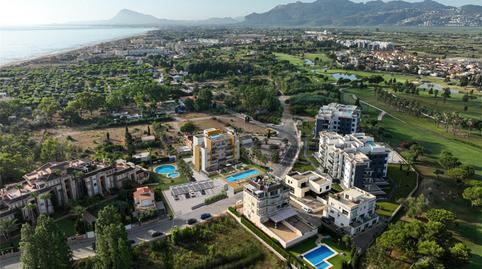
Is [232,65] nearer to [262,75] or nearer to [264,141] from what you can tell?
[262,75]

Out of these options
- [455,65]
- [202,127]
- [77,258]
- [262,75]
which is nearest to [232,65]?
[262,75]

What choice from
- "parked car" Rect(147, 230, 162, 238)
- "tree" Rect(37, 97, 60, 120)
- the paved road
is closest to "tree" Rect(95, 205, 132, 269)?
the paved road

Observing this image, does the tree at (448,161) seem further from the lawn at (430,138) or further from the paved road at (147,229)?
the paved road at (147,229)

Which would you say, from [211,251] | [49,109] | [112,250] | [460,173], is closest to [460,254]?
[460,173]

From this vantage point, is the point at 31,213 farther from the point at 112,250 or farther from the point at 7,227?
the point at 112,250

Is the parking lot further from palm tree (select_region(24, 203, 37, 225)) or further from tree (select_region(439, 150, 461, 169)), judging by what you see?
tree (select_region(439, 150, 461, 169))

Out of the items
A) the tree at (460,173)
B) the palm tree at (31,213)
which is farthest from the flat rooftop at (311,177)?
the palm tree at (31,213)
